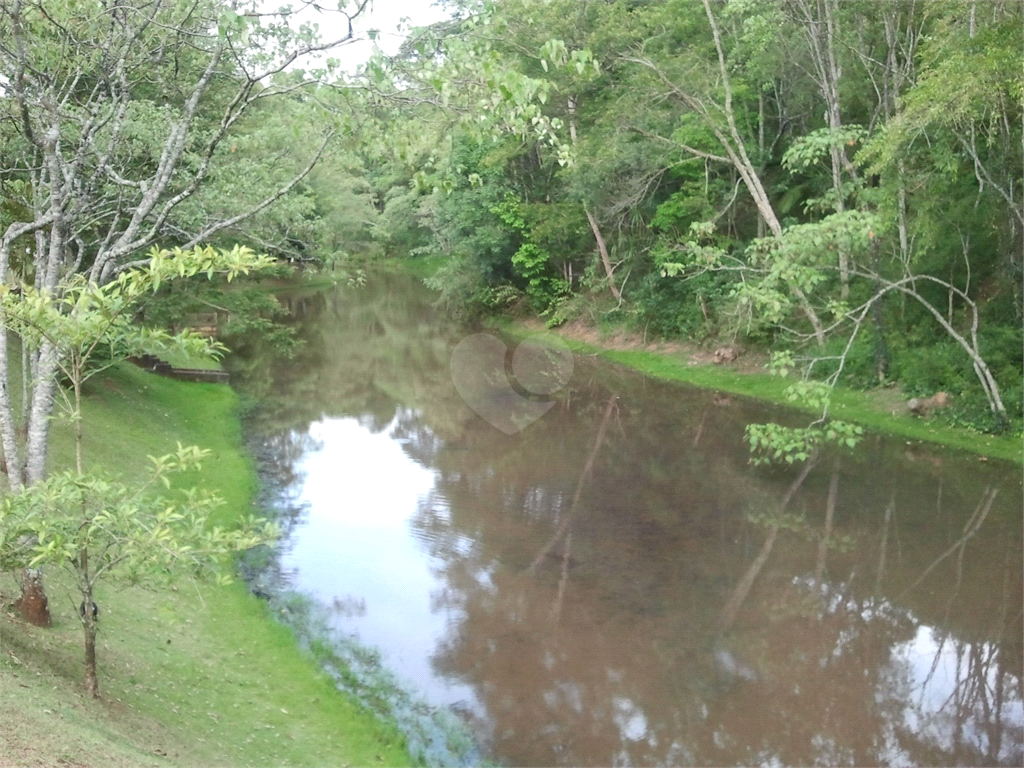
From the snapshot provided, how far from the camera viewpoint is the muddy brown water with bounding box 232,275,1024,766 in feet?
27.2

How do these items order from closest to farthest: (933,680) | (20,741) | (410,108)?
(20,741)
(410,108)
(933,680)

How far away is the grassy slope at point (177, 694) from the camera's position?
5688mm

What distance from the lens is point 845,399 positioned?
64.8ft

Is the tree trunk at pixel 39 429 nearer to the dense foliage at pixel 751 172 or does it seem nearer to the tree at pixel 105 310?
the tree at pixel 105 310

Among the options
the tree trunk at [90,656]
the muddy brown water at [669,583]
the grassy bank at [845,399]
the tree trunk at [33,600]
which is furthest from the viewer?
the grassy bank at [845,399]

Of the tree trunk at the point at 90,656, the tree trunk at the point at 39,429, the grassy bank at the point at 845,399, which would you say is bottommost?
the grassy bank at the point at 845,399

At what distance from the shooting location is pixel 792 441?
13992 mm

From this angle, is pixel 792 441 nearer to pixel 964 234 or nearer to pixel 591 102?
pixel 964 234

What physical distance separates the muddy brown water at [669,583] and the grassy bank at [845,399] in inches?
22.9

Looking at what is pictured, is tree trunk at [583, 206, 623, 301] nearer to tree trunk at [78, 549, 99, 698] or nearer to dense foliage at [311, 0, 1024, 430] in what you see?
dense foliage at [311, 0, 1024, 430]

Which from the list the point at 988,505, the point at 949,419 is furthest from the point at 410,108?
the point at 949,419

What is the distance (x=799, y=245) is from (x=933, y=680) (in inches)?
294

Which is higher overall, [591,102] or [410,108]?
[591,102]

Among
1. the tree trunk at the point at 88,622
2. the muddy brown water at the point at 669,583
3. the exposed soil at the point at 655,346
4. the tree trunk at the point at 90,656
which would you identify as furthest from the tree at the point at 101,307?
the exposed soil at the point at 655,346
